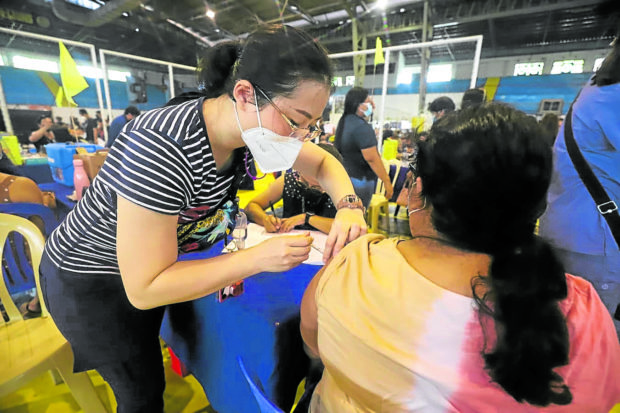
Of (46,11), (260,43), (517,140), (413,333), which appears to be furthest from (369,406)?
(46,11)

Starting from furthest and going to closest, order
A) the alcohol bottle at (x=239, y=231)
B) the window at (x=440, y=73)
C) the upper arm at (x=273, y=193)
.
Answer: the window at (x=440, y=73)
the upper arm at (x=273, y=193)
the alcohol bottle at (x=239, y=231)

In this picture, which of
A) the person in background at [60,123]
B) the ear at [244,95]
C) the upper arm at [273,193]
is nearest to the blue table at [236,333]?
the ear at [244,95]

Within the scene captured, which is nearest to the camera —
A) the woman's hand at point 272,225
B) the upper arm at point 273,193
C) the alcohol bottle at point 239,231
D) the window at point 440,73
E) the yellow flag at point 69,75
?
the alcohol bottle at point 239,231

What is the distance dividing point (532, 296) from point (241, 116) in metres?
0.69

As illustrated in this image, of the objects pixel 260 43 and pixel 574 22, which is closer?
pixel 260 43

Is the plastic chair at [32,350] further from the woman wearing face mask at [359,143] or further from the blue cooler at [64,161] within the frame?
the woman wearing face mask at [359,143]

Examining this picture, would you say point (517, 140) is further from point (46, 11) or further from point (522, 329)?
point (46, 11)

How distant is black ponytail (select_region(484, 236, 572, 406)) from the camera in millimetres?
468

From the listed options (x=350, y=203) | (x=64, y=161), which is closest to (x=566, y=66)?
(x=350, y=203)

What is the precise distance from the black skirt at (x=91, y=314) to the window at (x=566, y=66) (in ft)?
50.3

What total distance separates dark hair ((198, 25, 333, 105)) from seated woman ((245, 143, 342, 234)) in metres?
1.02

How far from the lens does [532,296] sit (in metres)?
0.48

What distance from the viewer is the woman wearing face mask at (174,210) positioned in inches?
23.0

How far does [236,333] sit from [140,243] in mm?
431
